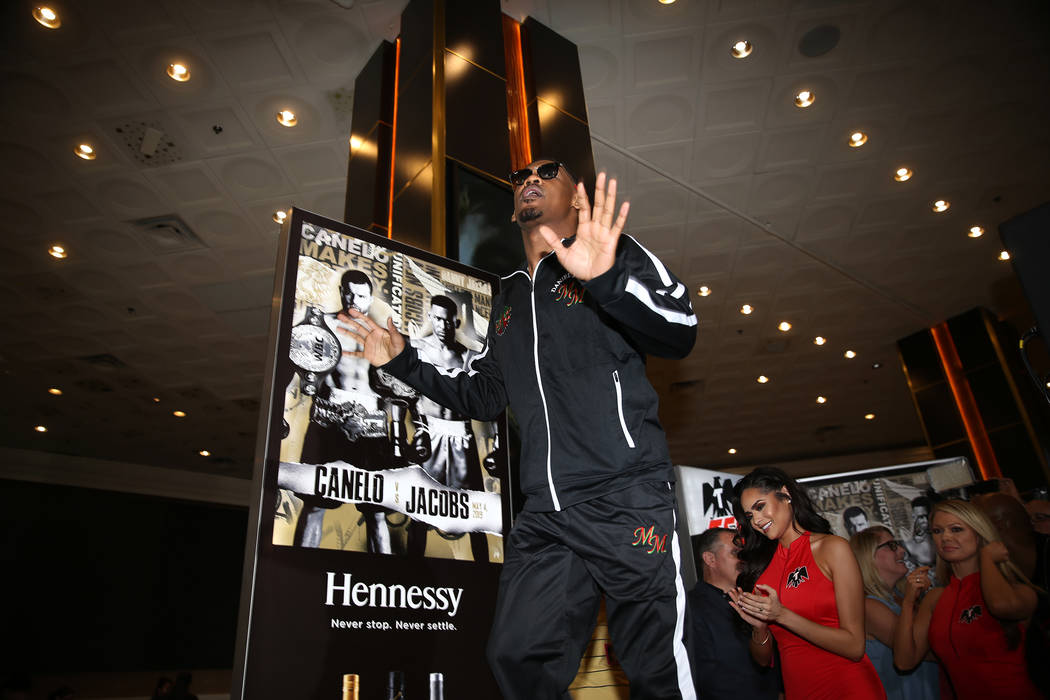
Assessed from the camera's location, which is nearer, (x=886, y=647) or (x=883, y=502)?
(x=886, y=647)

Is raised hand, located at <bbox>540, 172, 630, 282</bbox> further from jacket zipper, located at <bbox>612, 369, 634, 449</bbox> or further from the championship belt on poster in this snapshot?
the championship belt on poster

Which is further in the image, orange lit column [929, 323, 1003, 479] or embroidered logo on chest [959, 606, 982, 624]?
orange lit column [929, 323, 1003, 479]

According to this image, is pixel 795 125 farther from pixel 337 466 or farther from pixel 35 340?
pixel 35 340

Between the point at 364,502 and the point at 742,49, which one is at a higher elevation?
the point at 742,49

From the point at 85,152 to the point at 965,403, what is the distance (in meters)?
10.5

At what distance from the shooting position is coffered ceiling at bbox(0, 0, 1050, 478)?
5.00 m

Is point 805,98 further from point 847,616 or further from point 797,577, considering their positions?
point 847,616

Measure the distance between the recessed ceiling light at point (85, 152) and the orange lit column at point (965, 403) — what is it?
10.3m

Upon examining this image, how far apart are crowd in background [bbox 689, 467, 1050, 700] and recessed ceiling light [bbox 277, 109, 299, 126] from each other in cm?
470

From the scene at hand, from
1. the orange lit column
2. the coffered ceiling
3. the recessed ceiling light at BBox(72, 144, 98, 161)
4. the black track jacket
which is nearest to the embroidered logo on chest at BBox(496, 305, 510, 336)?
the black track jacket

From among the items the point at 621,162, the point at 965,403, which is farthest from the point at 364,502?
the point at 965,403

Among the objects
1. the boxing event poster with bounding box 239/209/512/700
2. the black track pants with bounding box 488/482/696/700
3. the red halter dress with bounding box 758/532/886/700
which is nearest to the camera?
the black track pants with bounding box 488/482/696/700

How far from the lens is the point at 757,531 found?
2750mm

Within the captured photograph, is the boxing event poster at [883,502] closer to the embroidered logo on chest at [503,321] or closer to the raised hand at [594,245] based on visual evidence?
the embroidered logo on chest at [503,321]
